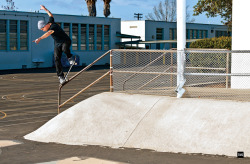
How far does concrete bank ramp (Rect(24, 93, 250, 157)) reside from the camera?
37.3 ft

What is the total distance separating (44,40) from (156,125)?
46.0m

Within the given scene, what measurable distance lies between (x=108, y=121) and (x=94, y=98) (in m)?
1.57

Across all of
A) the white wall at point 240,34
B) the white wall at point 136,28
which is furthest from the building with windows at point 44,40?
the white wall at point 240,34

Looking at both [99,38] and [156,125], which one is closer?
[156,125]

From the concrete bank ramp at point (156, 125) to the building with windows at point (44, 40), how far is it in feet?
133

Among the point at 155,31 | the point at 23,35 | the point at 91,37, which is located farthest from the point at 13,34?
the point at 155,31

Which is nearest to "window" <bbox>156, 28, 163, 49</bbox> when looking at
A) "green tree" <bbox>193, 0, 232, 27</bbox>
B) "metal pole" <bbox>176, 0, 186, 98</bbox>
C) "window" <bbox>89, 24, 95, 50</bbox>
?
"window" <bbox>89, 24, 95, 50</bbox>

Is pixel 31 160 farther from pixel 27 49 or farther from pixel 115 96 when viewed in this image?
pixel 27 49

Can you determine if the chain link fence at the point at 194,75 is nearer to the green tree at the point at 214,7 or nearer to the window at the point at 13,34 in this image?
the green tree at the point at 214,7

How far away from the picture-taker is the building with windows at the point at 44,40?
52781 millimetres

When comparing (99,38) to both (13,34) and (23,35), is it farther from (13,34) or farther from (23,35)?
(13,34)

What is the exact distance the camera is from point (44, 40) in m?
56.8

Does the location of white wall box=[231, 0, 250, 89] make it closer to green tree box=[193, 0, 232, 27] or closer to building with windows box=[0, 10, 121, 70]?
green tree box=[193, 0, 232, 27]

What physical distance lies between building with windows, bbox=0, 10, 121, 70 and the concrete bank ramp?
1595 inches
